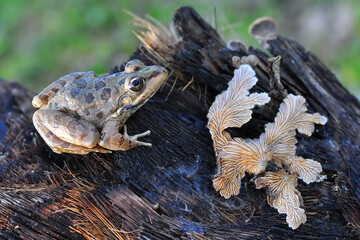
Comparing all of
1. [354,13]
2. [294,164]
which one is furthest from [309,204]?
[354,13]

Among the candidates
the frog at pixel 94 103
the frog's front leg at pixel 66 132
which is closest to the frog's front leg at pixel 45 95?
the frog at pixel 94 103

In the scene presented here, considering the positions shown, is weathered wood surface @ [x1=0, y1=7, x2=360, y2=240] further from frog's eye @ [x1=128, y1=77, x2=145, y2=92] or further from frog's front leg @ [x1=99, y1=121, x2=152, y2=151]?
frog's eye @ [x1=128, y1=77, x2=145, y2=92]

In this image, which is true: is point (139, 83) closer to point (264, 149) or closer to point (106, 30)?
point (264, 149)

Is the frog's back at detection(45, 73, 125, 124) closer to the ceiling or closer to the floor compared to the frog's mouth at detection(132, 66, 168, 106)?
closer to the floor

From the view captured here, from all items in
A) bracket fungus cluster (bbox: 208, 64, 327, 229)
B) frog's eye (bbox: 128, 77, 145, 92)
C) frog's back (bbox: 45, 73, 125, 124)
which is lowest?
frog's back (bbox: 45, 73, 125, 124)

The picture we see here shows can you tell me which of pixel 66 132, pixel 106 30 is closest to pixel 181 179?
pixel 66 132

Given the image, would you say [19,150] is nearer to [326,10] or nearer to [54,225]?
[54,225]

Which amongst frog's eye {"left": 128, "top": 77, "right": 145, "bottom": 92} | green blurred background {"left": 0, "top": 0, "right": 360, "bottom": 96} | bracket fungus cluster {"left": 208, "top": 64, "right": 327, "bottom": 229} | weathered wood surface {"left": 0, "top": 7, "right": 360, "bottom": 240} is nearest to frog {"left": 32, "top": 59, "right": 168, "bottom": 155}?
frog's eye {"left": 128, "top": 77, "right": 145, "bottom": 92}

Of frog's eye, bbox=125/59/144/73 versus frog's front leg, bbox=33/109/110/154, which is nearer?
frog's front leg, bbox=33/109/110/154
